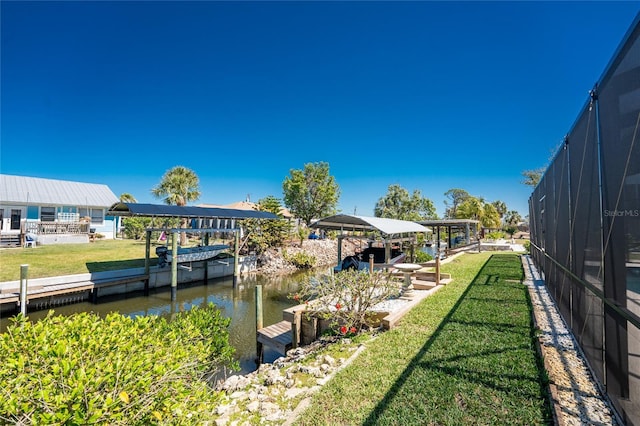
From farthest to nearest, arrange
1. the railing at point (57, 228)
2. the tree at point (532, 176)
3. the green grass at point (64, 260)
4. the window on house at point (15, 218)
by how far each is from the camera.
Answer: the tree at point (532, 176), the window on house at point (15, 218), the railing at point (57, 228), the green grass at point (64, 260)

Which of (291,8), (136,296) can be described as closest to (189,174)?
(136,296)

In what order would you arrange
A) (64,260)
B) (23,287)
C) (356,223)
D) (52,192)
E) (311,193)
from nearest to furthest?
(23,287) < (356,223) < (64,260) < (52,192) < (311,193)

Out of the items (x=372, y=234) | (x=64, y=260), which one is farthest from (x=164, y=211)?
(x=372, y=234)

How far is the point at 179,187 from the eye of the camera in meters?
27.2

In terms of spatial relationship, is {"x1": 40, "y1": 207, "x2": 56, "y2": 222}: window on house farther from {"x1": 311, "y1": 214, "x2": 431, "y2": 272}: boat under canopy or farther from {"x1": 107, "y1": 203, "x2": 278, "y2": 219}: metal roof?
{"x1": 311, "y1": 214, "x2": 431, "y2": 272}: boat under canopy

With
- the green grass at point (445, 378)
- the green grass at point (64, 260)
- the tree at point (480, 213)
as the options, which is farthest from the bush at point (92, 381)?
the tree at point (480, 213)

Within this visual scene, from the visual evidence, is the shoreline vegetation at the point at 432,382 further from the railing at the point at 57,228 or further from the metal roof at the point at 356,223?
the railing at the point at 57,228

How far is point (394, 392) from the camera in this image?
3.31 meters

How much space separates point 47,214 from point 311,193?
92.2 feet

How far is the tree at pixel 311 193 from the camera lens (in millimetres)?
41050

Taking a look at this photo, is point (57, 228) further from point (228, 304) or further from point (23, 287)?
point (228, 304)

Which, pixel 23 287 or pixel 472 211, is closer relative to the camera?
pixel 23 287

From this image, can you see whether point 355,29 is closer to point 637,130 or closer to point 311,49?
point 311,49

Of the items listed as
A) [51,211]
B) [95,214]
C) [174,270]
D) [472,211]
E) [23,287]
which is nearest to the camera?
[23,287]
